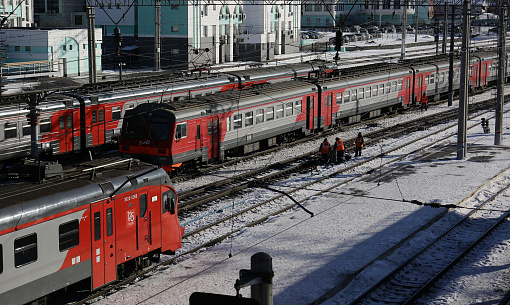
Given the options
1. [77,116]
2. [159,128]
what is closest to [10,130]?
[77,116]

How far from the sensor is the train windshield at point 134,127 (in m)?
26.2

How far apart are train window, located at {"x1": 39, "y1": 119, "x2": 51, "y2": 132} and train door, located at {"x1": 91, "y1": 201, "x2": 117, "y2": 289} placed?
14.0 metres

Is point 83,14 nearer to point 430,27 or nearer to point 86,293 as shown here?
point 86,293

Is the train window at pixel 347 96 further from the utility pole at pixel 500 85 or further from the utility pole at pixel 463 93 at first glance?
the utility pole at pixel 463 93

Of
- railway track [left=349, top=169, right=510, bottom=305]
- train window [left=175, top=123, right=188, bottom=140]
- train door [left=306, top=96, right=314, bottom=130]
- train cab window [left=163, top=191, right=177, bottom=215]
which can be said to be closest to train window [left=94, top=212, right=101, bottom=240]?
train cab window [left=163, top=191, right=177, bottom=215]

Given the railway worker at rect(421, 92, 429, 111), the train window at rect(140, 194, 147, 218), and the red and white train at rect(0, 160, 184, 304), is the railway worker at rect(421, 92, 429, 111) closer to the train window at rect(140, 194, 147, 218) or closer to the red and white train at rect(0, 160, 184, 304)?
the red and white train at rect(0, 160, 184, 304)

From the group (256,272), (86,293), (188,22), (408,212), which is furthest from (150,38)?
(256,272)

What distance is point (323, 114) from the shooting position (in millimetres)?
36688

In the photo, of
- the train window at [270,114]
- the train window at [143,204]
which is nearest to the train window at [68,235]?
the train window at [143,204]

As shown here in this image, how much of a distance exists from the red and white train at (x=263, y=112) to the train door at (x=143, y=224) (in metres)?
9.88

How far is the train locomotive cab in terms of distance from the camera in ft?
84.5

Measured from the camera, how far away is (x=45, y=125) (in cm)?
2778

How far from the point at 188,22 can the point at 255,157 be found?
136ft

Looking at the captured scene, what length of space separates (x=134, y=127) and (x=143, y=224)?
11.1 meters
